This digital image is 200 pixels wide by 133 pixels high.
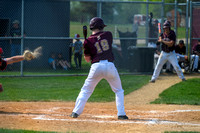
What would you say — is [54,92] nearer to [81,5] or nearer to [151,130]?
[151,130]

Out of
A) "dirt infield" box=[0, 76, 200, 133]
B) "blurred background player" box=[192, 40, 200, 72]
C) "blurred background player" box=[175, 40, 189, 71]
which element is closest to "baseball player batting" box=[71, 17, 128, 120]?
"dirt infield" box=[0, 76, 200, 133]

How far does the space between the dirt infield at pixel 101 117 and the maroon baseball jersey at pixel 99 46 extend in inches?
46.9

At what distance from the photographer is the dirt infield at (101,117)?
575cm

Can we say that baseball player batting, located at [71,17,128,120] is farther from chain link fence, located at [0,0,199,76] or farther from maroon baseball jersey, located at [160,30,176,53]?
chain link fence, located at [0,0,199,76]

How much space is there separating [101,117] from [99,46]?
4.79 ft

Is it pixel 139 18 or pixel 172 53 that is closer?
pixel 172 53

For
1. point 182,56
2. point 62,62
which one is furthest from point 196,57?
point 62,62

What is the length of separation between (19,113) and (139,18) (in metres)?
11.8

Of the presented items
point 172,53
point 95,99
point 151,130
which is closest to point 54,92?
point 95,99

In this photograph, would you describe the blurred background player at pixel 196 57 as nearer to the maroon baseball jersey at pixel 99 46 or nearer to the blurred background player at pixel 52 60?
the blurred background player at pixel 52 60

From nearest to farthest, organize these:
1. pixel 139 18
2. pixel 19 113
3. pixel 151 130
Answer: pixel 151 130 → pixel 19 113 → pixel 139 18

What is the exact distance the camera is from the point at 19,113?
23.5ft

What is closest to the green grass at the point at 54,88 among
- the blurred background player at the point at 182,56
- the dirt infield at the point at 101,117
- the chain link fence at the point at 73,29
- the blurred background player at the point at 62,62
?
the dirt infield at the point at 101,117

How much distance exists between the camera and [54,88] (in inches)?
443
